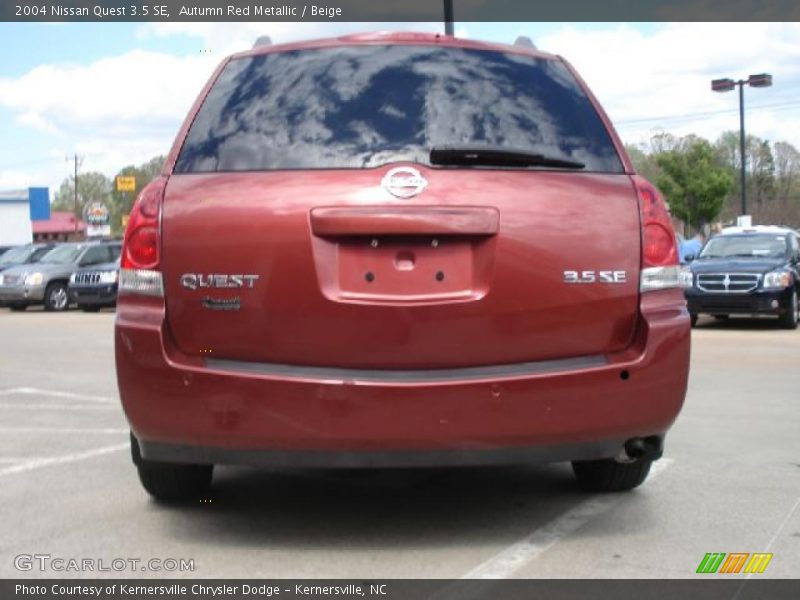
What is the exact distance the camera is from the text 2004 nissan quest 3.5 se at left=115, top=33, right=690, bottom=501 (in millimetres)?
3668

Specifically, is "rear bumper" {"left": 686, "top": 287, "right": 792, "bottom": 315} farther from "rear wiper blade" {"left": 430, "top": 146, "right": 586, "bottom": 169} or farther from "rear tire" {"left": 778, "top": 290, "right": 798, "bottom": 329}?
"rear wiper blade" {"left": 430, "top": 146, "right": 586, "bottom": 169}

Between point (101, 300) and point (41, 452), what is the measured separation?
58.9 feet

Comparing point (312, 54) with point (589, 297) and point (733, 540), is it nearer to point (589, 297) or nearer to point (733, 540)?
point (589, 297)

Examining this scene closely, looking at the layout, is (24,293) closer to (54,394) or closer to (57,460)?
(54,394)

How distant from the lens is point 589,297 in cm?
381

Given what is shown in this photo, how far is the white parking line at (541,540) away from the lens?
3.79 meters

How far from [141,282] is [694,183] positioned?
49742 mm

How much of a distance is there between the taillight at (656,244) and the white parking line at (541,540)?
111 centimetres

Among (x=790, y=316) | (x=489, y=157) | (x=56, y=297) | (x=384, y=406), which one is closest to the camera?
(x=384, y=406)

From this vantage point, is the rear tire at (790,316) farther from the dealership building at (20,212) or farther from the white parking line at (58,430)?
the dealership building at (20,212)

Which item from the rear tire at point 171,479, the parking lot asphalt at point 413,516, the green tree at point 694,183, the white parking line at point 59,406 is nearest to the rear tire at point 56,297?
the white parking line at point 59,406

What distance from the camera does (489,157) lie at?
3.88 m
